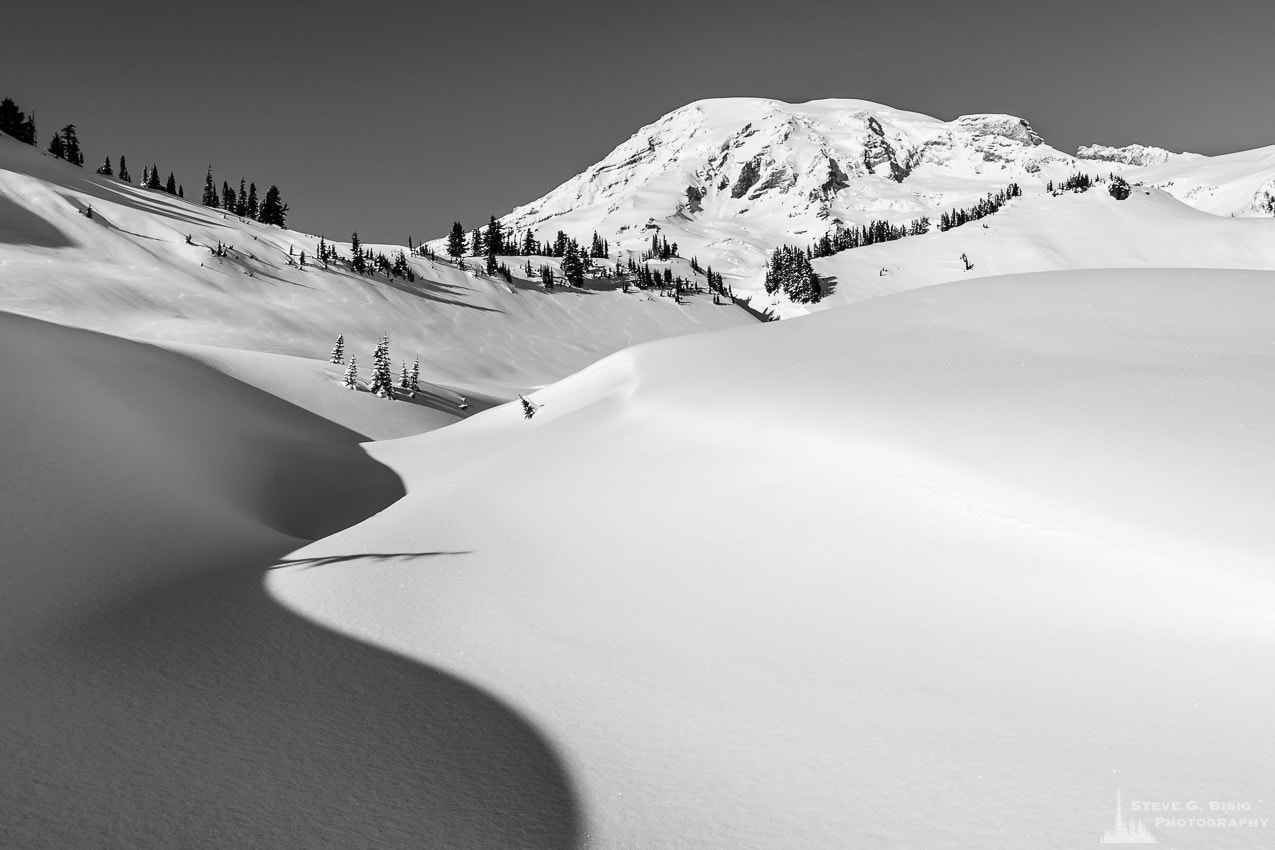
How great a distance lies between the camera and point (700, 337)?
22203 mm

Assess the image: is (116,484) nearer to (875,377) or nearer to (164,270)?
(875,377)

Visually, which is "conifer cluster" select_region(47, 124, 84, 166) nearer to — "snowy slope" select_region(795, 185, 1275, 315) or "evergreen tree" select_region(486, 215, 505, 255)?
"evergreen tree" select_region(486, 215, 505, 255)

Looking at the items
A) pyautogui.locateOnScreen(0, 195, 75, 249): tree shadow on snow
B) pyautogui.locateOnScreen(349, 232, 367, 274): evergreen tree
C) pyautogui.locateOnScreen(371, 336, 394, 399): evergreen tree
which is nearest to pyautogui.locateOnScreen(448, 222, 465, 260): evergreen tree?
pyautogui.locateOnScreen(349, 232, 367, 274): evergreen tree

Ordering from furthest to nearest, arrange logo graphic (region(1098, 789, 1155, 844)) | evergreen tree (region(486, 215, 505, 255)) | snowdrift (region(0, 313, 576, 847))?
evergreen tree (region(486, 215, 505, 255)), snowdrift (region(0, 313, 576, 847)), logo graphic (region(1098, 789, 1155, 844))

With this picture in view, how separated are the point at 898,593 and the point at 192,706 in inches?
259

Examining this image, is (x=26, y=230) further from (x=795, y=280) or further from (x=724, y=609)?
(x=795, y=280)

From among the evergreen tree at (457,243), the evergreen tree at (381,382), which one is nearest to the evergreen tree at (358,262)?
the evergreen tree at (457,243)

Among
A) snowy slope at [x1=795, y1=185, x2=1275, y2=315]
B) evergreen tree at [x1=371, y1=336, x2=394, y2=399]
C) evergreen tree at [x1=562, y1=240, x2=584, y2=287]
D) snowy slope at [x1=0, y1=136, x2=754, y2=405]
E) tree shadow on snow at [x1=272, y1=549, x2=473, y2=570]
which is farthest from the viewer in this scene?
evergreen tree at [x1=562, y1=240, x2=584, y2=287]

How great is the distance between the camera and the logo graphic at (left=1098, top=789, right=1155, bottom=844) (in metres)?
3.47

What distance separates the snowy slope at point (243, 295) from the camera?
58.5 metres

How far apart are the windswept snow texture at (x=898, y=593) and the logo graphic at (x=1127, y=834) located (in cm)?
9

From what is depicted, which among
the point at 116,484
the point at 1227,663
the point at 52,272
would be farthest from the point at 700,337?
the point at 52,272

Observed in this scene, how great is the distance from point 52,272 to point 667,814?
8304cm

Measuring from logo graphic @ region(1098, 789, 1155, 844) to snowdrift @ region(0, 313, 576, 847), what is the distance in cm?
318
